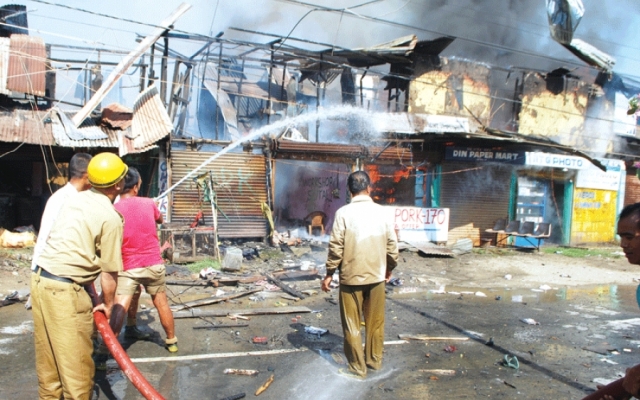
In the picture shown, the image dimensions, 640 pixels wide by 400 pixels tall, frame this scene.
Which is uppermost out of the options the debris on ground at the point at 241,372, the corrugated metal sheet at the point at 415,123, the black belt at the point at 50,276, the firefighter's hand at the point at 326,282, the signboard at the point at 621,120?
the signboard at the point at 621,120

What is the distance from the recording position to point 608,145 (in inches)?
727

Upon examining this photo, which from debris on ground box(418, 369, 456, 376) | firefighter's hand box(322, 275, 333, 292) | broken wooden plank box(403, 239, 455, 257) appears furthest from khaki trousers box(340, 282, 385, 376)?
broken wooden plank box(403, 239, 455, 257)

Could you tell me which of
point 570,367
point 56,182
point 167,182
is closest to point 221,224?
point 167,182

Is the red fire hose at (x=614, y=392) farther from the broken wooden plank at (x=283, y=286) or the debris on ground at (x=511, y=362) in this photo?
the broken wooden plank at (x=283, y=286)

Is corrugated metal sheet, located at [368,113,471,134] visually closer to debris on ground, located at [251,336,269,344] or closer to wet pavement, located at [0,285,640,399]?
wet pavement, located at [0,285,640,399]

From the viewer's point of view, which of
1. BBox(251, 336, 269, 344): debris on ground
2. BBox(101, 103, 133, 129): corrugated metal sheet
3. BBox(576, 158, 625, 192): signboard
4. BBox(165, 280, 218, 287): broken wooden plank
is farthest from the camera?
BBox(576, 158, 625, 192): signboard

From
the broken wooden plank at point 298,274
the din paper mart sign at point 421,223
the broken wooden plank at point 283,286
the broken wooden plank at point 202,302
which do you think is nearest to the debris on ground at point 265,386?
the broken wooden plank at point 202,302

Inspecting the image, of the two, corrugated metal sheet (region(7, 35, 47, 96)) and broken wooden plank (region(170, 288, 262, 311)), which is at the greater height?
corrugated metal sheet (region(7, 35, 47, 96))

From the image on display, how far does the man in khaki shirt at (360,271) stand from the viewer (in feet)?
14.4

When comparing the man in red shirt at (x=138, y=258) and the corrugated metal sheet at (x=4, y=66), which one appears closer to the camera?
the man in red shirt at (x=138, y=258)

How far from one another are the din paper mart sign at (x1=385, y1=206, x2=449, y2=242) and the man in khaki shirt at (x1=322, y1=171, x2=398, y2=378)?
8534 mm

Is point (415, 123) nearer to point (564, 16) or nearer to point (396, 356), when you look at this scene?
point (564, 16)

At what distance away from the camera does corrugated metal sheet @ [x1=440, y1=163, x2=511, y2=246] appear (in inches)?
587

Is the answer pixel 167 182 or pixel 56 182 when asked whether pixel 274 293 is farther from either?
pixel 56 182
